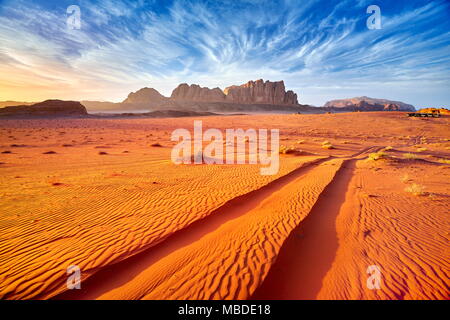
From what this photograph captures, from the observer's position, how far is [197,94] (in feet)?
432

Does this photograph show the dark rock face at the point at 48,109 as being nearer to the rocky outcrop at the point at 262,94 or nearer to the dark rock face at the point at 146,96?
the dark rock face at the point at 146,96

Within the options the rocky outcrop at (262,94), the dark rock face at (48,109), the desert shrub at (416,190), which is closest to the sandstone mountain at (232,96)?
the rocky outcrop at (262,94)

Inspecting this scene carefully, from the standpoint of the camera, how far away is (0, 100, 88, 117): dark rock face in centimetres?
4806

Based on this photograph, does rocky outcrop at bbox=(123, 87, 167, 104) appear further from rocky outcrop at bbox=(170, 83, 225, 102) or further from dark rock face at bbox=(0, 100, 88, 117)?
dark rock face at bbox=(0, 100, 88, 117)

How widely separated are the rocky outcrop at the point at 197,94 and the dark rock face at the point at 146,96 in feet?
36.7

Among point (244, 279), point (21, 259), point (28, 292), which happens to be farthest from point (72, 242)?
point (244, 279)

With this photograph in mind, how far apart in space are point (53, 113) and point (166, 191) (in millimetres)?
66303

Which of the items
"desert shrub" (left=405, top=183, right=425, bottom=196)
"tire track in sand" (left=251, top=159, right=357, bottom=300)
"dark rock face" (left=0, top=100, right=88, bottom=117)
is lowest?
"tire track in sand" (left=251, top=159, right=357, bottom=300)

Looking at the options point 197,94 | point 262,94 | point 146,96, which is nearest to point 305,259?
point 197,94

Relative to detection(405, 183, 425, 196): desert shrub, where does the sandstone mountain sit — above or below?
above

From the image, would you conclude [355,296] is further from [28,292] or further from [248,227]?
[28,292]

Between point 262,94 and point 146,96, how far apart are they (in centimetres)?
8230

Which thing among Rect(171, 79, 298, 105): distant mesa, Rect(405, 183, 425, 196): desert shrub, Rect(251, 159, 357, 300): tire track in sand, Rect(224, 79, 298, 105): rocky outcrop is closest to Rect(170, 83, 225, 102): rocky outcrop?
Rect(171, 79, 298, 105): distant mesa

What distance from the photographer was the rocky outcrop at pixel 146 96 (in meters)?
132
